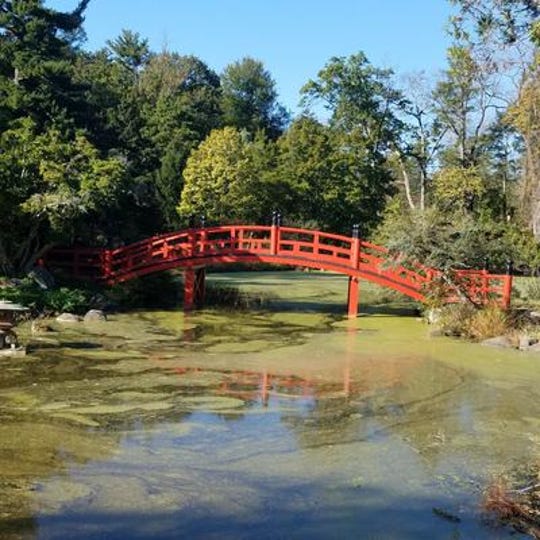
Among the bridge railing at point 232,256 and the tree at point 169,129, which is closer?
the bridge railing at point 232,256

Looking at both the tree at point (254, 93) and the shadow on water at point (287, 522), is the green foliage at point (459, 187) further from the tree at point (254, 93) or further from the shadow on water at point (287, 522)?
the shadow on water at point (287, 522)

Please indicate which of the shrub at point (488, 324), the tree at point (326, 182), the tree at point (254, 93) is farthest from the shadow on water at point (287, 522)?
the tree at point (254, 93)

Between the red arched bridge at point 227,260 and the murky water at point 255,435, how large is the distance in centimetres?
339

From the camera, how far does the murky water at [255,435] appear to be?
5137 millimetres

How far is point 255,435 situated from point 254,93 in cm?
4891

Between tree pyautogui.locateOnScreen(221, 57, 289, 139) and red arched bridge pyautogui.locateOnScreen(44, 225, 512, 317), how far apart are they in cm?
3312

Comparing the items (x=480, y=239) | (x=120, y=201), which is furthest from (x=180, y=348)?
(x=120, y=201)

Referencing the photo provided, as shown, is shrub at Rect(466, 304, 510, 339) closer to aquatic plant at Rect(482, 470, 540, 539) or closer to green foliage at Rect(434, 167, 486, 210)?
aquatic plant at Rect(482, 470, 540, 539)

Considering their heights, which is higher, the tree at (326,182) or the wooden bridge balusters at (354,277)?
the tree at (326,182)

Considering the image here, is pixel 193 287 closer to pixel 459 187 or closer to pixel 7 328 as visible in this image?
pixel 7 328

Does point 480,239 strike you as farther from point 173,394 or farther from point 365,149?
point 365,149

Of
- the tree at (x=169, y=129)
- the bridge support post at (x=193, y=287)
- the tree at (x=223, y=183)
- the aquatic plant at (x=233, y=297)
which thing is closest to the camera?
the bridge support post at (x=193, y=287)

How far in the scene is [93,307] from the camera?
54.1ft

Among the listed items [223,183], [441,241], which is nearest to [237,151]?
[223,183]
